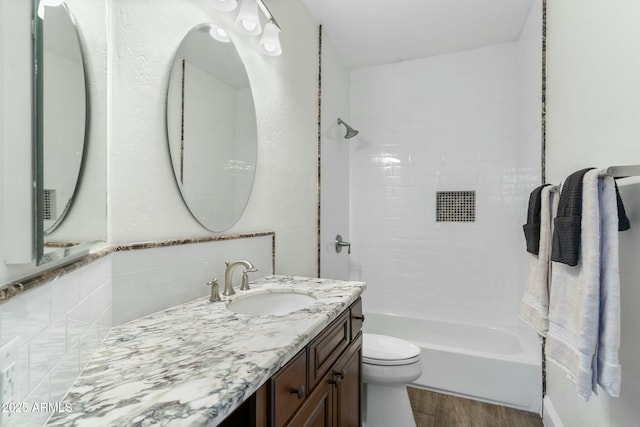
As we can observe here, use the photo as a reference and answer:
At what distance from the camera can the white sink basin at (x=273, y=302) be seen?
1.32 meters

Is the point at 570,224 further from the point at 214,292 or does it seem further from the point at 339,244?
the point at 339,244

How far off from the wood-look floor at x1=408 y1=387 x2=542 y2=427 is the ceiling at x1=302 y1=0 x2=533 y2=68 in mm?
2734

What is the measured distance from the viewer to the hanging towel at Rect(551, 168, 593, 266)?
1017mm

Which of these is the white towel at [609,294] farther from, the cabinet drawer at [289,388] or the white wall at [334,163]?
the white wall at [334,163]

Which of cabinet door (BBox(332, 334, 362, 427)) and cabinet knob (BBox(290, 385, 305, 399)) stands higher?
cabinet knob (BBox(290, 385, 305, 399))

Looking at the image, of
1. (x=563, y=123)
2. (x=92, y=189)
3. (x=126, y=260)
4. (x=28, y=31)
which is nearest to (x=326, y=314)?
(x=126, y=260)

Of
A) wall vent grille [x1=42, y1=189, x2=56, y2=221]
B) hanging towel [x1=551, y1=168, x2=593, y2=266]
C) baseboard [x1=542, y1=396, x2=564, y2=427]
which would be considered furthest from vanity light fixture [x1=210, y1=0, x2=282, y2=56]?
baseboard [x1=542, y1=396, x2=564, y2=427]

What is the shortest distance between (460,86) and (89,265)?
301cm

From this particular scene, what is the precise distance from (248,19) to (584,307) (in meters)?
1.70

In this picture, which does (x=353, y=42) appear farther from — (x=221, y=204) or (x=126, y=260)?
(x=126, y=260)

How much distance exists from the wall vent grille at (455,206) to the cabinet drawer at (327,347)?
6.14 feet

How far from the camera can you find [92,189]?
2.72 ft

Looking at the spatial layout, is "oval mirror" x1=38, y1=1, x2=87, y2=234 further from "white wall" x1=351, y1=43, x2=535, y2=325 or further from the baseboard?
"white wall" x1=351, y1=43, x2=535, y2=325

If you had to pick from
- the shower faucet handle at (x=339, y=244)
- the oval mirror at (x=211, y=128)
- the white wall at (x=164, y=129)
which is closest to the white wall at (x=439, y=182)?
the shower faucet handle at (x=339, y=244)
